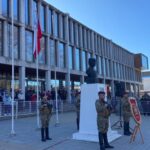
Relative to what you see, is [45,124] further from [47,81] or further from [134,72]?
[134,72]

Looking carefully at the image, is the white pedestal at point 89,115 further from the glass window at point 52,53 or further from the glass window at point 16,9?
the glass window at point 52,53

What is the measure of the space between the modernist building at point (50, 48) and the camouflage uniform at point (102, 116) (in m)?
12.7

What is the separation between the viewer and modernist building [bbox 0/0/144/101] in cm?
2647

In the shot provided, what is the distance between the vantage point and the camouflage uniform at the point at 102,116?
8.87m

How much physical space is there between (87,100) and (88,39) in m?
32.0

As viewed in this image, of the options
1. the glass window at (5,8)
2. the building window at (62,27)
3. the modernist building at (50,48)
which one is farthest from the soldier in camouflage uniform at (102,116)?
the building window at (62,27)

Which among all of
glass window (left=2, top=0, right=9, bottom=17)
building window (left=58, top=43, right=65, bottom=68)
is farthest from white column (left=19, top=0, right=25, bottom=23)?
building window (left=58, top=43, right=65, bottom=68)

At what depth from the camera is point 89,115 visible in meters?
10.9

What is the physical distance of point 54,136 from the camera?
38.6ft

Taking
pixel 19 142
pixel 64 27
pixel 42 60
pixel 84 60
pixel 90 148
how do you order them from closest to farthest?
pixel 90 148 → pixel 19 142 → pixel 42 60 → pixel 64 27 → pixel 84 60

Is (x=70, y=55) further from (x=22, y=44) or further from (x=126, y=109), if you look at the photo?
(x=126, y=109)

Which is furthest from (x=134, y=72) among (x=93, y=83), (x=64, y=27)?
(x=93, y=83)

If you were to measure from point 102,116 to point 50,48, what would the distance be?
23.6 m

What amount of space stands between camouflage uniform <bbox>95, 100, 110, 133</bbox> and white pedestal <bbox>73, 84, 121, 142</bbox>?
177 cm
